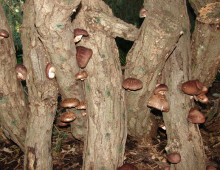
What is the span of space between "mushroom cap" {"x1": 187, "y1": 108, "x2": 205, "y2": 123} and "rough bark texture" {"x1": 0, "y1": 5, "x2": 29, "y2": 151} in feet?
9.31

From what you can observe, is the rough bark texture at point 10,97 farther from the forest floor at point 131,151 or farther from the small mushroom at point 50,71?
the small mushroom at point 50,71

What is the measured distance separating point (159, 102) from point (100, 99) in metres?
1.01

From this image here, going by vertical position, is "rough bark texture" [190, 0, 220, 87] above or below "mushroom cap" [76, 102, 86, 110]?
above

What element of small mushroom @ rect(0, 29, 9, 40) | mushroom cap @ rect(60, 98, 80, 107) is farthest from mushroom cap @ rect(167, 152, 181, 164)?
small mushroom @ rect(0, 29, 9, 40)

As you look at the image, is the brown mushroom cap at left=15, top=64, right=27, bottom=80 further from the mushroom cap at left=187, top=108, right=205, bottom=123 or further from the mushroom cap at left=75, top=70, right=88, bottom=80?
the mushroom cap at left=187, top=108, right=205, bottom=123

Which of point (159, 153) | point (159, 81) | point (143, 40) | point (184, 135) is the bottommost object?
point (159, 153)

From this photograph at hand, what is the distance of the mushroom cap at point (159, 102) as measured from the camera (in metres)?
3.13

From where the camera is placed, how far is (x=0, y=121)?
3420 millimetres

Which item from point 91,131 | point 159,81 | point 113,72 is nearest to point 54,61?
point 113,72

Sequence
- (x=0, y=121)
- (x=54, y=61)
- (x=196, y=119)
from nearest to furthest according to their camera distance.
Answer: (x=54, y=61) < (x=196, y=119) < (x=0, y=121)

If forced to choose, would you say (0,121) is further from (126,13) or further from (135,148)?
(126,13)

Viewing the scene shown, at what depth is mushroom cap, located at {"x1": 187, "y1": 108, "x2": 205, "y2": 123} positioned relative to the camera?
300 centimetres

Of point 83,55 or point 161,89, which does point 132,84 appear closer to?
point 161,89

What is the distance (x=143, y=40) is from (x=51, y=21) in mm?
1347
